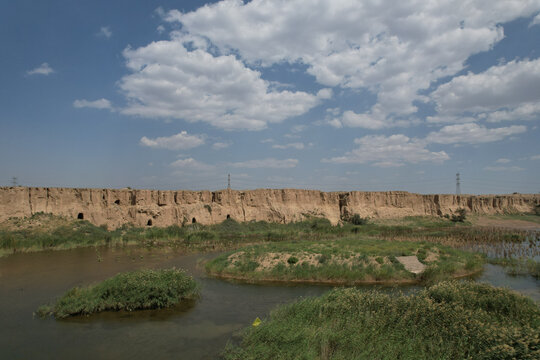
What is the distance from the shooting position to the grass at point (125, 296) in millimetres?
12266

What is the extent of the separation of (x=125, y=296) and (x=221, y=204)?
30.4 meters

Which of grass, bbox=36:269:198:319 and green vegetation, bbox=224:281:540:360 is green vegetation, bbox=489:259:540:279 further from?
grass, bbox=36:269:198:319

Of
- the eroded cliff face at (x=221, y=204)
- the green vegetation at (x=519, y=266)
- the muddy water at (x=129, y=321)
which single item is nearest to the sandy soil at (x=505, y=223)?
the eroded cliff face at (x=221, y=204)

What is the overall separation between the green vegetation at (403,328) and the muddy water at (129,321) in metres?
1.74

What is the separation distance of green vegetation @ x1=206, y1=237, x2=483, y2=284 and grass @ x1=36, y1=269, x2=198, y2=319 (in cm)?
543

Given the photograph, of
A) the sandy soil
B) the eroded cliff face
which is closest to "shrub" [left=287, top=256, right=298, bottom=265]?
the eroded cliff face

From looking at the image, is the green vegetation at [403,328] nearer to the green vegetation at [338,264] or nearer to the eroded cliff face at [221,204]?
the green vegetation at [338,264]

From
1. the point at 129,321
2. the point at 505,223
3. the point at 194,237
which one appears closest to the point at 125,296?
the point at 129,321

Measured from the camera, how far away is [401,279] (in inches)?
682

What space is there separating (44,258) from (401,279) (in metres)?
23.3

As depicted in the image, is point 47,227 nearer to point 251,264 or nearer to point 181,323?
point 251,264

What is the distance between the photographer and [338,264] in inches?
724

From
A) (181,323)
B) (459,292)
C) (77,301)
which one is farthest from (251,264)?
(459,292)

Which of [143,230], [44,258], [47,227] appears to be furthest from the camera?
[143,230]
